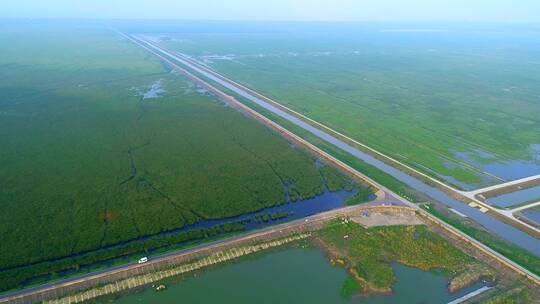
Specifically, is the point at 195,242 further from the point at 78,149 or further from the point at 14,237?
the point at 78,149

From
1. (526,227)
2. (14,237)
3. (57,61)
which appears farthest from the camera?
(57,61)

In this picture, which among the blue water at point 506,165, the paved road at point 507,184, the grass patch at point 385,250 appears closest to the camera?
the grass patch at point 385,250

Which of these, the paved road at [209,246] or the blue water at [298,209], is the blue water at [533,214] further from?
the blue water at [298,209]

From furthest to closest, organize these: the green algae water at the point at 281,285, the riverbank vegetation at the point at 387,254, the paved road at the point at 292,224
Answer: the riverbank vegetation at the point at 387,254
the green algae water at the point at 281,285
the paved road at the point at 292,224

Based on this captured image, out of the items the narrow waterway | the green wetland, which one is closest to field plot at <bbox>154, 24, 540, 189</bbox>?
the narrow waterway

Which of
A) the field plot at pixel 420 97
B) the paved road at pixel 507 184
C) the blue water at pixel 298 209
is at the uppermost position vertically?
the field plot at pixel 420 97

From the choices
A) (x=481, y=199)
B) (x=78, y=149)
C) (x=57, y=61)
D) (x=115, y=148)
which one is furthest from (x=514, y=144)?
(x=57, y=61)

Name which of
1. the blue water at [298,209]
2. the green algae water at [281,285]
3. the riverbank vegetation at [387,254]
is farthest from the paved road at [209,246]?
the green algae water at [281,285]
